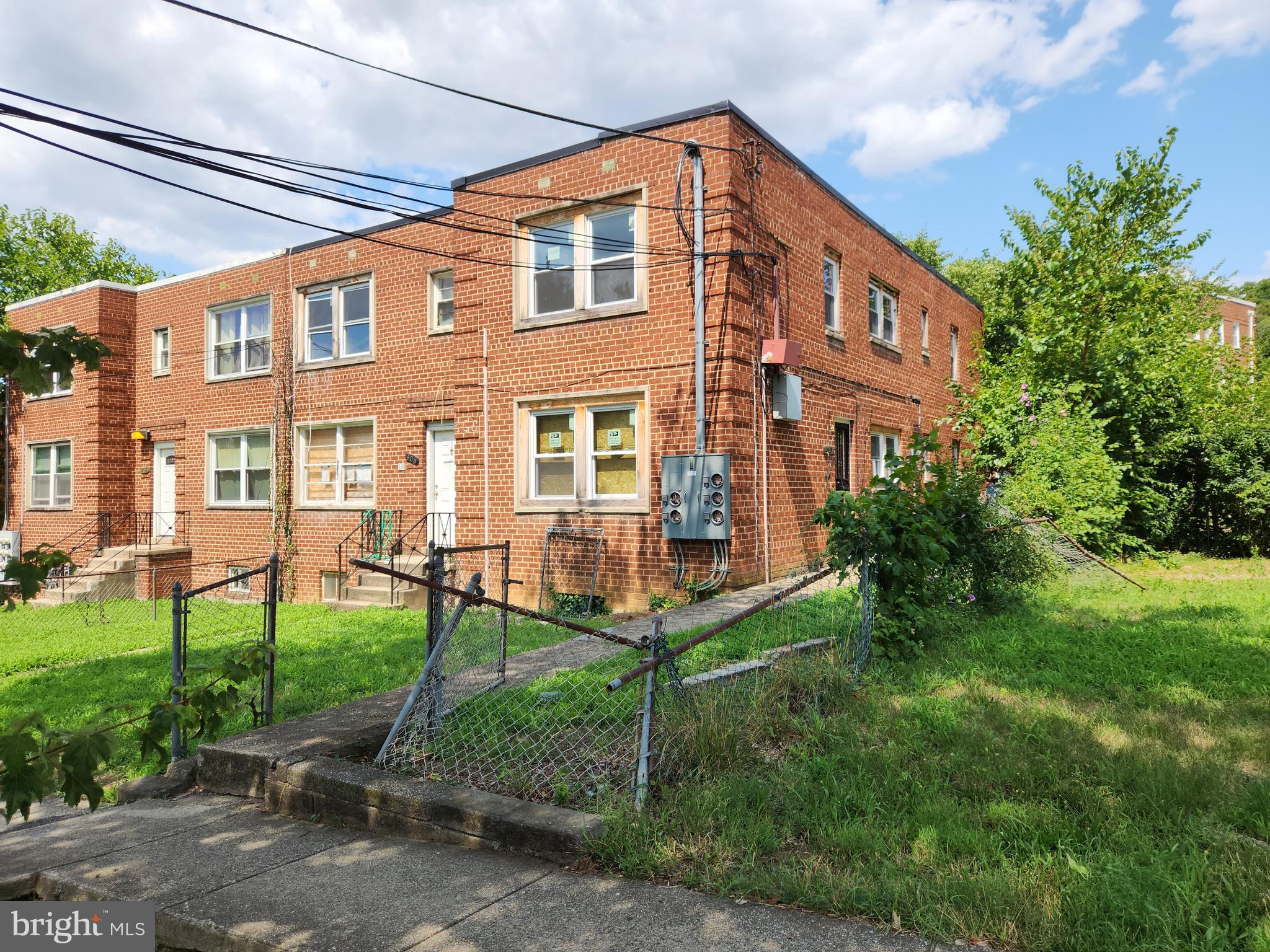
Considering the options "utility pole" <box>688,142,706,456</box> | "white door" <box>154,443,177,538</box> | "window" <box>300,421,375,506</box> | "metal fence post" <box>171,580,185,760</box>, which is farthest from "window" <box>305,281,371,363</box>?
"metal fence post" <box>171,580,185,760</box>

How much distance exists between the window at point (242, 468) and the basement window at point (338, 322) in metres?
2.29

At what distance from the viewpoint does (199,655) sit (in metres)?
9.23

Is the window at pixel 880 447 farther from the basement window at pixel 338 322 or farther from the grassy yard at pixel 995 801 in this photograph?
the basement window at pixel 338 322

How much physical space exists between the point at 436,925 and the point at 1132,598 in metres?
9.42

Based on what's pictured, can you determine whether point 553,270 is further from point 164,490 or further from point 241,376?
point 164,490

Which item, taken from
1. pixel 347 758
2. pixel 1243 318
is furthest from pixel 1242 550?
pixel 1243 318

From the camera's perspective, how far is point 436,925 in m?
3.12

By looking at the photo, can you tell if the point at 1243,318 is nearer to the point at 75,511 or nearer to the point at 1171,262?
the point at 1171,262

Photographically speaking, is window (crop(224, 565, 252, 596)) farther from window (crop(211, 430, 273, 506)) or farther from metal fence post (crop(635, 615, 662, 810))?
metal fence post (crop(635, 615, 662, 810))

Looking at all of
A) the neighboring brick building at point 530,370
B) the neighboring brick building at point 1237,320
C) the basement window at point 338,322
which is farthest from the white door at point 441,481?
the neighboring brick building at point 1237,320

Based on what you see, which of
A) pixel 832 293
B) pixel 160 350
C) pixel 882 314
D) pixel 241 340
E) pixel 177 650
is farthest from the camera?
pixel 160 350

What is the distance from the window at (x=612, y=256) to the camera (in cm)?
1173

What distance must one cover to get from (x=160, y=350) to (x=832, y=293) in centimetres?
1570

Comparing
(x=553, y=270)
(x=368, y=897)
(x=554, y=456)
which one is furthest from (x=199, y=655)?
(x=553, y=270)
